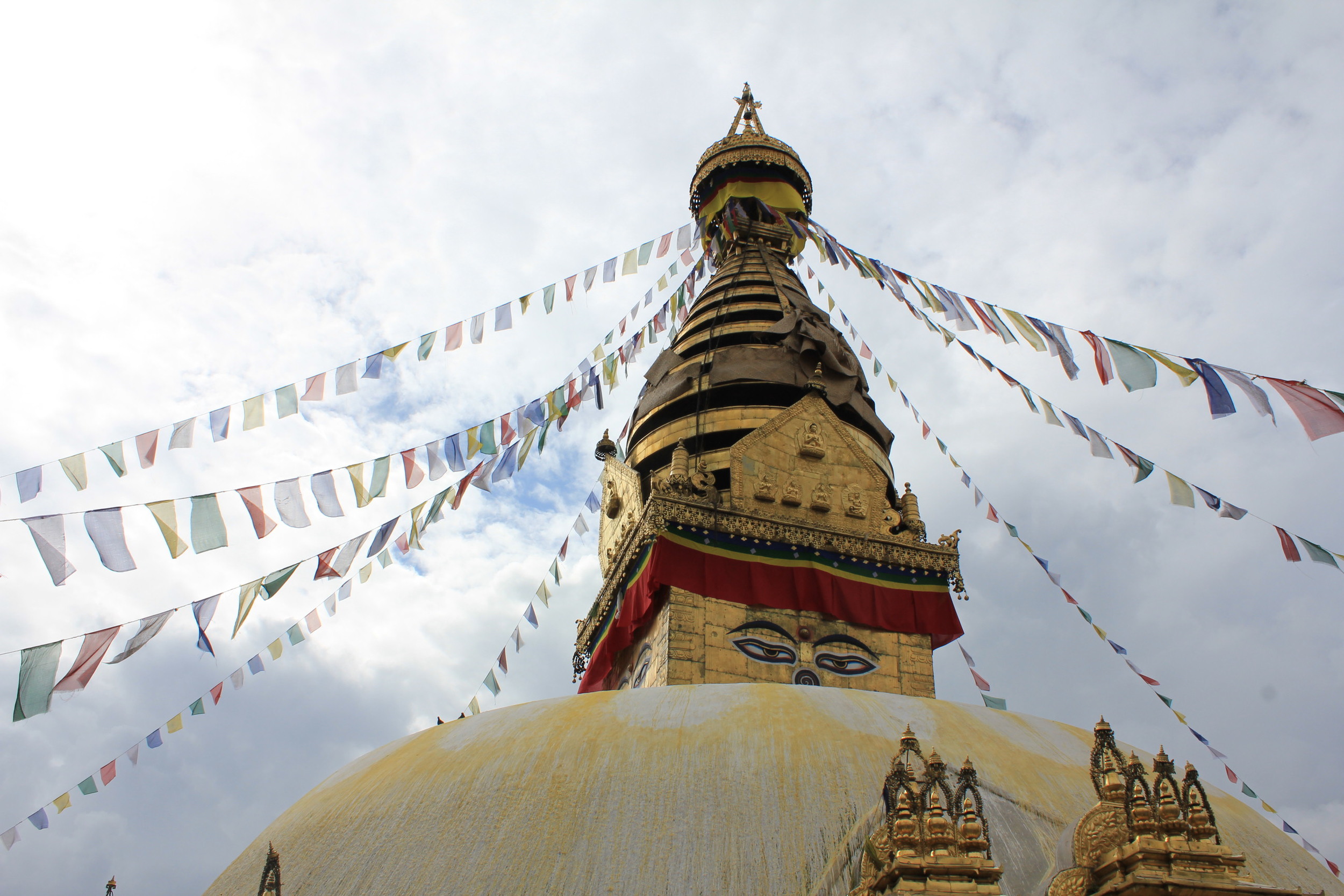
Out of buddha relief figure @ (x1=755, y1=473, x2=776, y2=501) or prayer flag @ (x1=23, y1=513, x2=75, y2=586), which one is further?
buddha relief figure @ (x1=755, y1=473, x2=776, y2=501)

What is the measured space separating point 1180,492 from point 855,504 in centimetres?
336

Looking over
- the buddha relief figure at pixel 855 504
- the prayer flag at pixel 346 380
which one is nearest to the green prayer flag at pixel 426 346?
the prayer flag at pixel 346 380

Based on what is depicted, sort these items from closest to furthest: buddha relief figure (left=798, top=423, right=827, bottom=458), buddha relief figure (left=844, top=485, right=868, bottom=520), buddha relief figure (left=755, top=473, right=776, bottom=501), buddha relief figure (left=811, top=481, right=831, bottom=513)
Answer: buddha relief figure (left=755, top=473, right=776, bottom=501), buddha relief figure (left=811, top=481, right=831, bottom=513), buddha relief figure (left=844, top=485, right=868, bottom=520), buddha relief figure (left=798, top=423, right=827, bottom=458)

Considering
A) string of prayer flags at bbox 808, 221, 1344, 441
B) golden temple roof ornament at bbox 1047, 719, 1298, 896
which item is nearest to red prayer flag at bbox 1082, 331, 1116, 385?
string of prayer flags at bbox 808, 221, 1344, 441

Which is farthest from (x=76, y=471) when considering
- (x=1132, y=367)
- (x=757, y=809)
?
(x=1132, y=367)

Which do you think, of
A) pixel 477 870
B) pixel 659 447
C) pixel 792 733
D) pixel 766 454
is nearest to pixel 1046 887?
pixel 792 733

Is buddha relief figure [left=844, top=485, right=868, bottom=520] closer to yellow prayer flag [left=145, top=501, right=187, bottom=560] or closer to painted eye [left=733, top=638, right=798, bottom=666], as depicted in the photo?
painted eye [left=733, top=638, right=798, bottom=666]

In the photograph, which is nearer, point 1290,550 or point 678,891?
point 678,891

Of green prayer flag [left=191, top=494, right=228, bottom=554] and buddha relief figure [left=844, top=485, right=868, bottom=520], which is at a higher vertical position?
buddha relief figure [left=844, top=485, right=868, bottom=520]

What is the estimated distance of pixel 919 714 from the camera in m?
5.11

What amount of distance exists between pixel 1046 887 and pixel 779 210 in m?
13.0

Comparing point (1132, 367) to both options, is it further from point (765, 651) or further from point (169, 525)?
point (169, 525)

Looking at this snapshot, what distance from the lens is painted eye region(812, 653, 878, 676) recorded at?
9.28 meters

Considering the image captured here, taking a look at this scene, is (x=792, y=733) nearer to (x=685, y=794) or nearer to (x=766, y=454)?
(x=685, y=794)
